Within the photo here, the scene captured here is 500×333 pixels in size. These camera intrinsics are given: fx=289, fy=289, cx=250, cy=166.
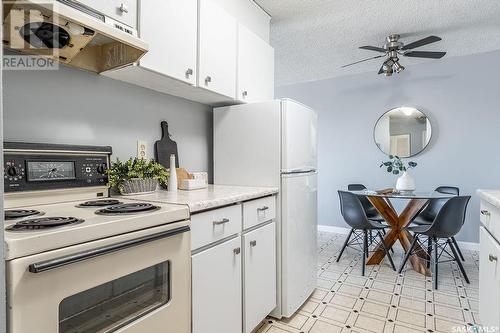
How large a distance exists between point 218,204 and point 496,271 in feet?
4.29

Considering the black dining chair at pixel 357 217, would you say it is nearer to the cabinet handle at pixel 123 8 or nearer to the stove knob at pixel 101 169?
the stove knob at pixel 101 169

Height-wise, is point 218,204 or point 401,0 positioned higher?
point 401,0

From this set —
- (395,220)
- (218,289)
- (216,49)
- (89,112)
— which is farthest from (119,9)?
(395,220)

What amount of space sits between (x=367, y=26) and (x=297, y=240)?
2.21 metres

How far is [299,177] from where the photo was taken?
214 cm

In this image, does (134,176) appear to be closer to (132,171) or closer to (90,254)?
(132,171)

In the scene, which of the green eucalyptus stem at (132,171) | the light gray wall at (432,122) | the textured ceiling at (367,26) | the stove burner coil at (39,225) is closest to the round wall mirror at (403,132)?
the light gray wall at (432,122)

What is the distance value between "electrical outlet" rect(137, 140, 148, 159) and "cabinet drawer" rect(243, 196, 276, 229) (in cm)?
71

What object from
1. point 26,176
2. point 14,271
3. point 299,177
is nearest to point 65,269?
point 14,271

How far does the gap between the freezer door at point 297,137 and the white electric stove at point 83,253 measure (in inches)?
38.2

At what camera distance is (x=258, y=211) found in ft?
5.95

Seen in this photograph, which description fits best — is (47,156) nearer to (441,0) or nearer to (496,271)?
(496,271)

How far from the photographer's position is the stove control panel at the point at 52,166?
1185mm

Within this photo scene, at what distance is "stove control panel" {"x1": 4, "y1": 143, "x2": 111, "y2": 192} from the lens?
118 cm
